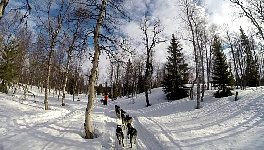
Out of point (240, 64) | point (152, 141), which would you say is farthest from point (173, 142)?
point (240, 64)

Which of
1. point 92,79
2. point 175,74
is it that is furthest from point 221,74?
point 92,79

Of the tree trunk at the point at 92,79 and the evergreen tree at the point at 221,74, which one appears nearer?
the tree trunk at the point at 92,79

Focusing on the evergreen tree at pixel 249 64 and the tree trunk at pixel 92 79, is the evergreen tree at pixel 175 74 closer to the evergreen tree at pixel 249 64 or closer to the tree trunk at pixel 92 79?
the evergreen tree at pixel 249 64

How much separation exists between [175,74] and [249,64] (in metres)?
20.6

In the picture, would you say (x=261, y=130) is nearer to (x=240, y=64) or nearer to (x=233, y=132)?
(x=233, y=132)

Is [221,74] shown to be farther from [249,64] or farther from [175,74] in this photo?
[249,64]

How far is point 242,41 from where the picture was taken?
55031mm

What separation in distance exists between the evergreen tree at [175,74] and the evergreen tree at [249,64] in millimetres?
17669

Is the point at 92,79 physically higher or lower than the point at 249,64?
lower

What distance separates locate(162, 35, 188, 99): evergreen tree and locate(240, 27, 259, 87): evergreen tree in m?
17.7

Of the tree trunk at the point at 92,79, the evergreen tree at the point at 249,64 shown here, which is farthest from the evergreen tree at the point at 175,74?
the tree trunk at the point at 92,79

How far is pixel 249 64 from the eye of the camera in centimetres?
5294

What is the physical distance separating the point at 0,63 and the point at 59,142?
86.5 feet

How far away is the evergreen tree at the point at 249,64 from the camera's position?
53.1 metres
